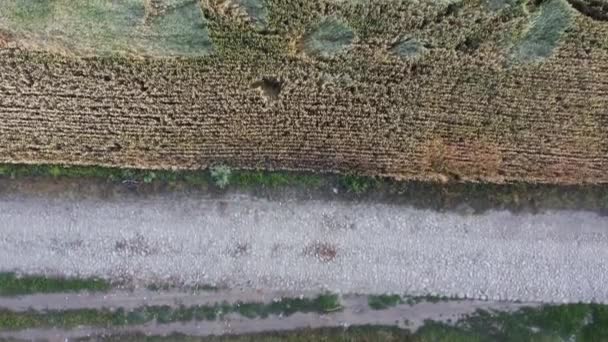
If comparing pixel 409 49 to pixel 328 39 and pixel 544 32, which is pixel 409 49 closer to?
pixel 328 39

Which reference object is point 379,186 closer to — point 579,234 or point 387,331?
point 387,331

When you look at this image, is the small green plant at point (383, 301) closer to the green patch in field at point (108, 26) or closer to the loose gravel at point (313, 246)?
the loose gravel at point (313, 246)

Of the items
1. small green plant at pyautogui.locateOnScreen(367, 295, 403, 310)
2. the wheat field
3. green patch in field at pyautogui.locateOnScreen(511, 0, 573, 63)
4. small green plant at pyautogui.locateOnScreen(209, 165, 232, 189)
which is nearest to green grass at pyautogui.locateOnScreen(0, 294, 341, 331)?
small green plant at pyautogui.locateOnScreen(367, 295, 403, 310)

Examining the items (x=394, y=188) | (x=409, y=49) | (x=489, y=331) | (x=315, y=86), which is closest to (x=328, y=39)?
(x=315, y=86)

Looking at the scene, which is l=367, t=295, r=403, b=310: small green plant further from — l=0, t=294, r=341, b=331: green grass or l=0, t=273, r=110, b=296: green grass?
l=0, t=273, r=110, b=296: green grass

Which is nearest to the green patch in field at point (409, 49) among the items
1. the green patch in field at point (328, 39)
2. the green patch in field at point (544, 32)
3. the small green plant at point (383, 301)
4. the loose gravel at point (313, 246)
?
the green patch in field at point (328, 39)

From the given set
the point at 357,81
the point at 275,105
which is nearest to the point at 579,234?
the point at 357,81

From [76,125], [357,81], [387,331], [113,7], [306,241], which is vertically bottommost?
[387,331]
